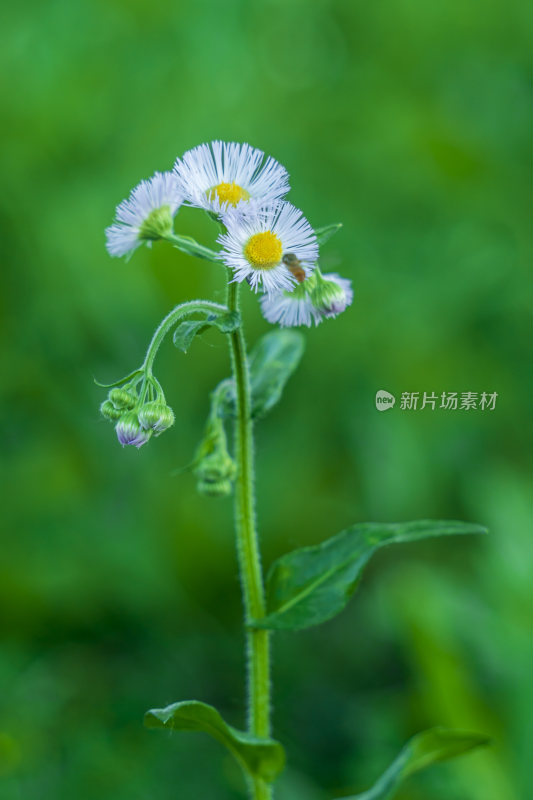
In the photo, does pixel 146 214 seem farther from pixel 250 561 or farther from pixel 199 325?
pixel 250 561

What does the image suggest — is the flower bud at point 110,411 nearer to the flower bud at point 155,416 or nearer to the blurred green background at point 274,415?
the flower bud at point 155,416

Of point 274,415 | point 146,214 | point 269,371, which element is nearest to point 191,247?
point 146,214

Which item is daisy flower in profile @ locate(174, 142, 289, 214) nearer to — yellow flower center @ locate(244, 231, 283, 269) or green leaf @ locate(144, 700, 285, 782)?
yellow flower center @ locate(244, 231, 283, 269)

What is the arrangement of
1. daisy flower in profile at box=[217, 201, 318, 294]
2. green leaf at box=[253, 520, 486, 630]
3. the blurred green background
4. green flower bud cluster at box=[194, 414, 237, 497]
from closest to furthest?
daisy flower in profile at box=[217, 201, 318, 294]
green leaf at box=[253, 520, 486, 630]
green flower bud cluster at box=[194, 414, 237, 497]
the blurred green background

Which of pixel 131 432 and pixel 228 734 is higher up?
pixel 131 432

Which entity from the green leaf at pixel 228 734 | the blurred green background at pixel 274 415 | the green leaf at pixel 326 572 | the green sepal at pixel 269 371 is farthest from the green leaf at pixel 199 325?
the blurred green background at pixel 274 415

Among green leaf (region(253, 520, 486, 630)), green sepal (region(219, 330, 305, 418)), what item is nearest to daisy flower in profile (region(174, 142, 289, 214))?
green sepal (region(219, 330, 305, 418))
